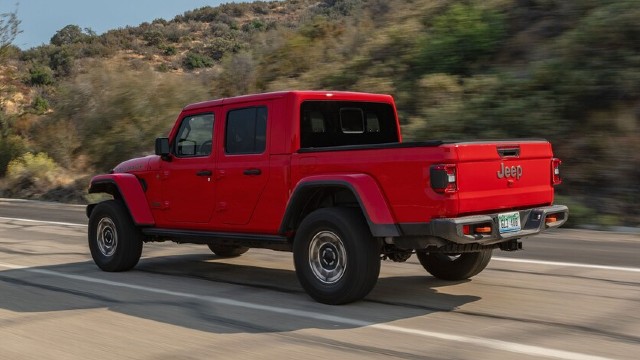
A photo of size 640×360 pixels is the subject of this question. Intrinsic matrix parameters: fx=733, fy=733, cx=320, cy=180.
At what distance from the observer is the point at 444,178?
570 cm

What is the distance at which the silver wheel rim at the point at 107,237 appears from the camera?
344 inches

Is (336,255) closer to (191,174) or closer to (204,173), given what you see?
(204,173)

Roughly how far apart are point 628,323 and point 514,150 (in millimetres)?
1692

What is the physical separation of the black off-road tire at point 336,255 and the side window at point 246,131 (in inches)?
42.9

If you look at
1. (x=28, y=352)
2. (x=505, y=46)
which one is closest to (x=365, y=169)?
(x=28, y=352)

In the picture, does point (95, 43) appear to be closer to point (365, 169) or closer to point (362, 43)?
point (362, 43)

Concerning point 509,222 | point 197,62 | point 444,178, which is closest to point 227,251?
point 509,222

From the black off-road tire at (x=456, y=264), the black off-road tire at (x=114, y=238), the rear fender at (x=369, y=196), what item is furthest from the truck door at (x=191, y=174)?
the black off-road tire at (x=456, y=264)

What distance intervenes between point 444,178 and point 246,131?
94.7 inches

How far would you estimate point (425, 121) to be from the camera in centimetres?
1802

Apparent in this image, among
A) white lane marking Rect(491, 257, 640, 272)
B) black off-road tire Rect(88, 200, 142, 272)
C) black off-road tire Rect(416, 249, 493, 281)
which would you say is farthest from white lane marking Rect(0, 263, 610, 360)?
white lane marking Rect(491, 257, 640, 272)

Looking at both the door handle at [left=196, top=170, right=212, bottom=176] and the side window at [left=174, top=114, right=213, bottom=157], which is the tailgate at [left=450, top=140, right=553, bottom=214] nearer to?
the door handle at [left=196, top=170, right=212, bottom=176]

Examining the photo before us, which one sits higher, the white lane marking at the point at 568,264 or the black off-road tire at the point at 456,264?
the black off-road tire at the point at 456,264

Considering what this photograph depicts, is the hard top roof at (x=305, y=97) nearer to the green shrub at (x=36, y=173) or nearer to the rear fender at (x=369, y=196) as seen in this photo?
the rear fender at (x=369, y=196)
